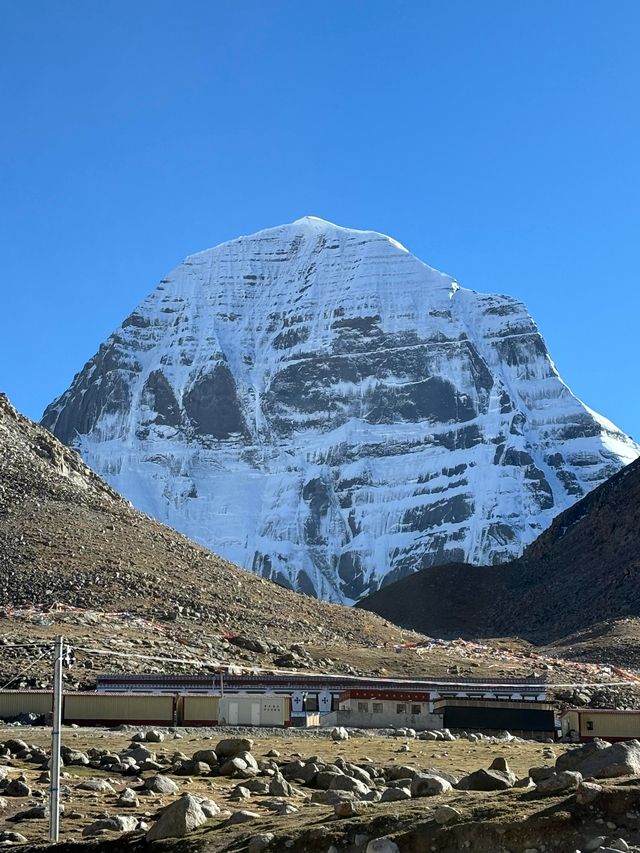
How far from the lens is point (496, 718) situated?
66.7m

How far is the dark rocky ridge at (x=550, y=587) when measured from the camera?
15838cm

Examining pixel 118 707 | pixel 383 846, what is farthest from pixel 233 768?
pixel 118 707

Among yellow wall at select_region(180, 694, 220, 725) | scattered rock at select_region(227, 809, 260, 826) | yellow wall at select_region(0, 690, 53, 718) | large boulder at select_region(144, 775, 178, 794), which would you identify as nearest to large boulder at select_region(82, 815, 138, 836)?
scattered rock at select_region(227, 809, 260, 826)

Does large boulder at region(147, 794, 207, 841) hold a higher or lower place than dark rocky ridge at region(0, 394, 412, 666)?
lower

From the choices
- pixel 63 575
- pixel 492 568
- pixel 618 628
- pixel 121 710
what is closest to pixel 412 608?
pixel 492 568

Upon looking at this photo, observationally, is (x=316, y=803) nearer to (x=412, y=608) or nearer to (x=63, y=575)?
(x=63, y=575)

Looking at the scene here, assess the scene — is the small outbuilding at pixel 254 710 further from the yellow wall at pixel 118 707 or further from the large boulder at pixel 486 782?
the large boulder at pixel 486 782

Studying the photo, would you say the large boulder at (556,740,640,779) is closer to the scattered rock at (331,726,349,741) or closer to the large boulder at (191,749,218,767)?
the large boulder at (191,749,218,767)

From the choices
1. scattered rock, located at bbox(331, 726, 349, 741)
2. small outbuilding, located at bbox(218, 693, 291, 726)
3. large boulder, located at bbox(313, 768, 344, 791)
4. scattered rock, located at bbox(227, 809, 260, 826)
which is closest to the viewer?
scattered rock, located at bbox(227, 809, 260, 826)

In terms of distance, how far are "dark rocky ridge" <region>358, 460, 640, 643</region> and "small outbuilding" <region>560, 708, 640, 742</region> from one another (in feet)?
271

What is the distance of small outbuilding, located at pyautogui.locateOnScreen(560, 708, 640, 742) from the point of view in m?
64.4

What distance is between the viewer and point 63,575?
4397 inches

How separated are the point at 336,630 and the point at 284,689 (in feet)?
156

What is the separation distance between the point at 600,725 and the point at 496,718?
4583 millimetres
